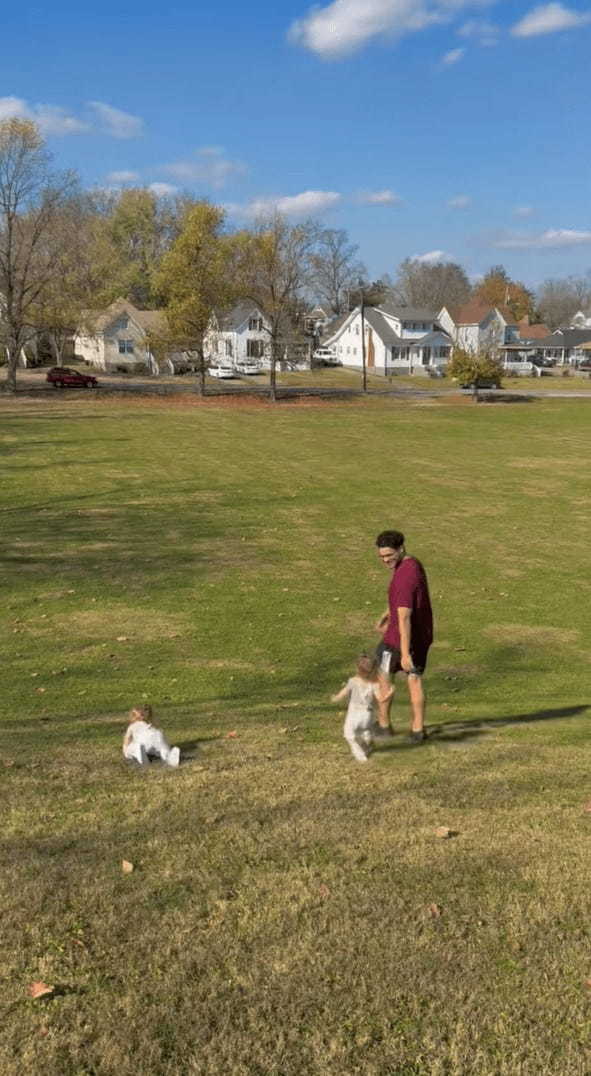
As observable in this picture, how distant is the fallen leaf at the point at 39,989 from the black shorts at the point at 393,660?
495 centimetres

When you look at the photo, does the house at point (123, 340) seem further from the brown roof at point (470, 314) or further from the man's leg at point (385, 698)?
the man's leg at point (385, 698)

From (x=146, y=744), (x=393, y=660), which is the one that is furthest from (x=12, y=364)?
(x=146, y=744)

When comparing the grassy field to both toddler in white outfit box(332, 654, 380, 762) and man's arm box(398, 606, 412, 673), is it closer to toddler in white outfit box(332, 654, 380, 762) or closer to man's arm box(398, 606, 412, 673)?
toddler in white outfit box(332, 654, 380, 762)

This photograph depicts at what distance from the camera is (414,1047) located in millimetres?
3914

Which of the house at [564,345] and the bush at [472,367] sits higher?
the house at [564,345]

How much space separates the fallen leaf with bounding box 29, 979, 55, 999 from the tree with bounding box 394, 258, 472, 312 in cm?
15498

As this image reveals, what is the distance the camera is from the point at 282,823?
603cm

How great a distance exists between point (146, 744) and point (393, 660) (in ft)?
8.94

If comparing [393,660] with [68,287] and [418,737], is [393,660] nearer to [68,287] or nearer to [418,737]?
[418,737]

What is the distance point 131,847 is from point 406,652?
11.6ft

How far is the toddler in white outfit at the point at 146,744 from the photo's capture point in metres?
7.43

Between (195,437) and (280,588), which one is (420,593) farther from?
(195,437)

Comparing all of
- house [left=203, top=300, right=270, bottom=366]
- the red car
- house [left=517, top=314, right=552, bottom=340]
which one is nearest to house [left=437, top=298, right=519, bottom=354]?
house [left=517, top=314, right=552, bottom=340]

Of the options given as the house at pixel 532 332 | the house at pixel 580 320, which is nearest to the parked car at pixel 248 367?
the house at pixel 532 332
